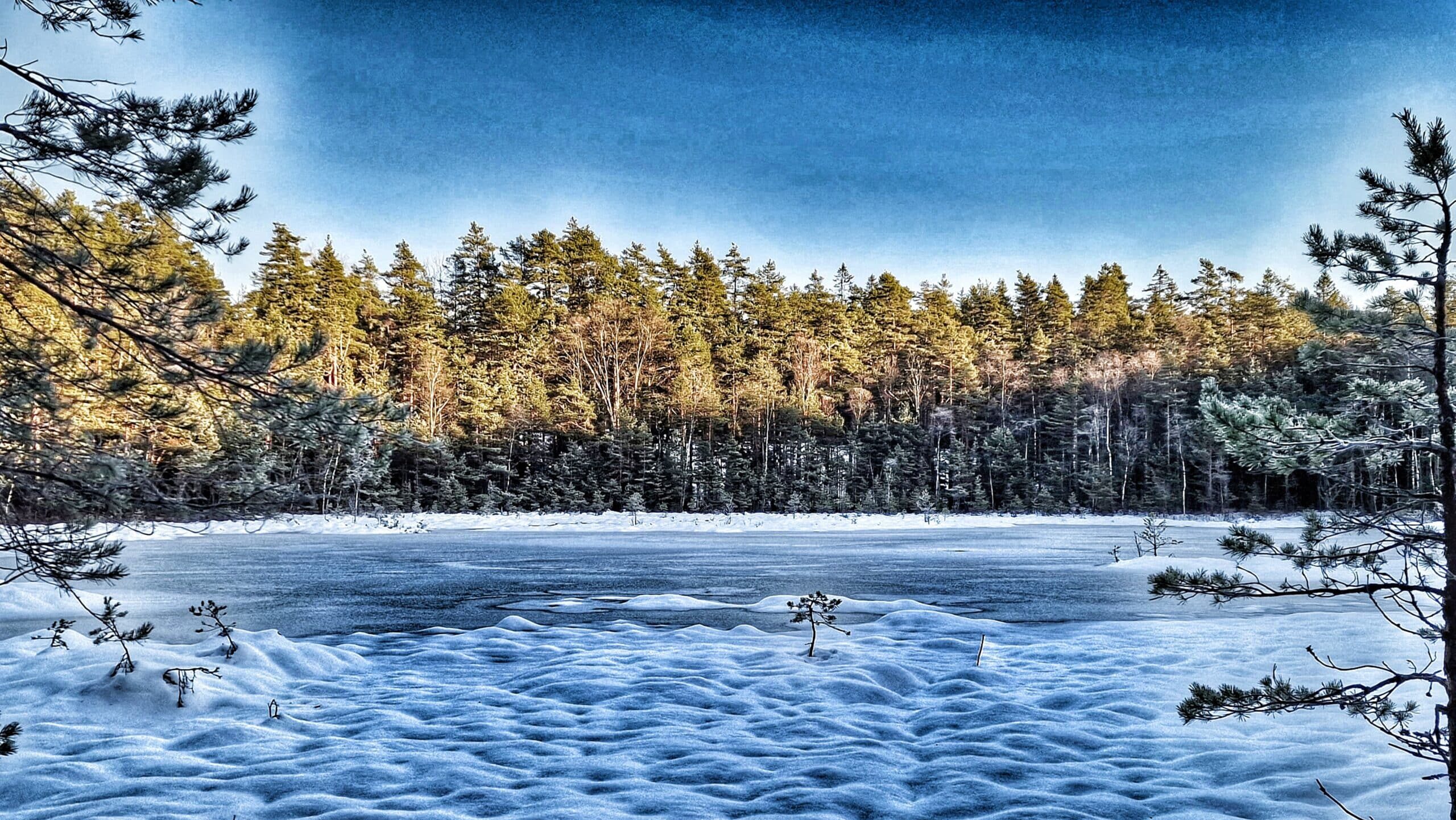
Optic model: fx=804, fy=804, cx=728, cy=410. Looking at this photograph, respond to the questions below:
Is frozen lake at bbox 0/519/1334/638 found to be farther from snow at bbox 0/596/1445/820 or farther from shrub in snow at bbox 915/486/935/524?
shrub in snow at bbox 915/486/935/524

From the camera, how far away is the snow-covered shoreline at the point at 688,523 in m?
24.2

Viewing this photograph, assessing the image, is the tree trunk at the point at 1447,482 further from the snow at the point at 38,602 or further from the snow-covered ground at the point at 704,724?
the snow at the point at 38,602

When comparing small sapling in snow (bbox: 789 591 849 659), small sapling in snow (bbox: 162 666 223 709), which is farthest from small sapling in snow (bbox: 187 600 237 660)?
small sapling in snow (bbox: 789 591 849 659)

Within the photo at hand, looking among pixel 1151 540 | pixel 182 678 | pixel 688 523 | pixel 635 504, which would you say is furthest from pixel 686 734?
pixel 635 504

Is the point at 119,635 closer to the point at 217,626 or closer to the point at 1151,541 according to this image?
the point at 217,626

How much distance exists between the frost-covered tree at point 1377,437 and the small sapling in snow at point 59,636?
587cm

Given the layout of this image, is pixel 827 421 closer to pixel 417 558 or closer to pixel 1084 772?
pixel 417 558

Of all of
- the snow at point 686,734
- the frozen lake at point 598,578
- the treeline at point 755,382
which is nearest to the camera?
the snow at point 686,734

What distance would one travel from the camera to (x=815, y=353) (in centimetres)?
3744

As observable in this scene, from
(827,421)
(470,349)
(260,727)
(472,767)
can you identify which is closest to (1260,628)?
(472,767)

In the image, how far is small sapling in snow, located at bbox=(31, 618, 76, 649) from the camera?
488 centimetres

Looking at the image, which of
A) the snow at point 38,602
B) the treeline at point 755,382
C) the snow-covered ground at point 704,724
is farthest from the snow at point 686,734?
the treeline at point 755,382

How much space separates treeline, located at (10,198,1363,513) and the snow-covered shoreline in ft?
4.62

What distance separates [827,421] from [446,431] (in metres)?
15.8
